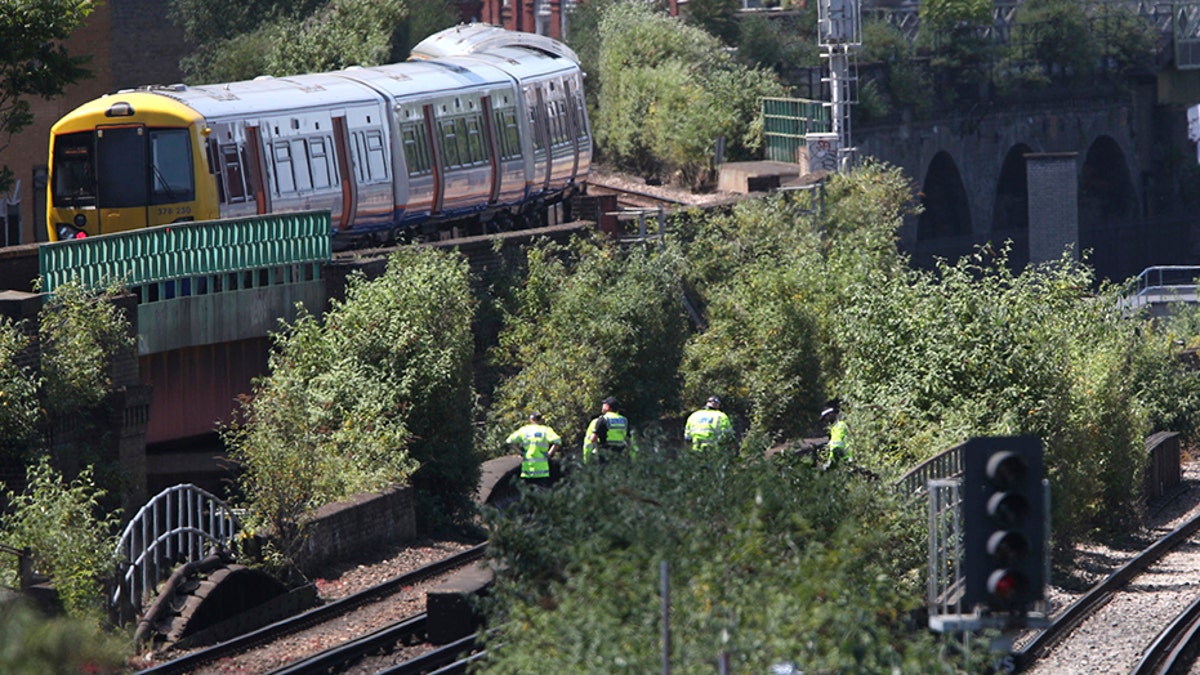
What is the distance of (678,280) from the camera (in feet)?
94.5

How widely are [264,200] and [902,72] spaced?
35.4 m

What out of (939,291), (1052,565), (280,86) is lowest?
(1052,565)

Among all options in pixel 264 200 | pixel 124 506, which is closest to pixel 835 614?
pixel 124 506

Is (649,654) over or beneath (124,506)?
over

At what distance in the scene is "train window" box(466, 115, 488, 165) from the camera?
3123 centimetres

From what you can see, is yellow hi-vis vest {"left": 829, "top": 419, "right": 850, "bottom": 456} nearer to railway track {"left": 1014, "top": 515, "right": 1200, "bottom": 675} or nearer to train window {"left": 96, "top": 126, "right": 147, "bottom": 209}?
railway track {"left": 1014, "top": 515, "right": 1200, "bottom": 675}

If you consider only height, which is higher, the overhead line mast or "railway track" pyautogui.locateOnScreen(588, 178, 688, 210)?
the overhead line mast

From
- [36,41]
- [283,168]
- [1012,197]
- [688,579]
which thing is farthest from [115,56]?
[688,579]

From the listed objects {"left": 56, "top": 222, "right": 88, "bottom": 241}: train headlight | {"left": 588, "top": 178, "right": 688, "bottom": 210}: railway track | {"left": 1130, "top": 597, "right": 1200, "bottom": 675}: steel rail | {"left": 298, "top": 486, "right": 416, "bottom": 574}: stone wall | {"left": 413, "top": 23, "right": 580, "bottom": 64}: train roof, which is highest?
{"left": 413, "top": 23, "right": 580, "bottom": 64}: train roof

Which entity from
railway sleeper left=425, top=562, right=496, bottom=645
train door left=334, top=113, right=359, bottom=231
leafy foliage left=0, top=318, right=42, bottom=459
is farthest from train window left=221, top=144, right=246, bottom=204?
railway sleeper left=425, top=562, right=496, bottom=645

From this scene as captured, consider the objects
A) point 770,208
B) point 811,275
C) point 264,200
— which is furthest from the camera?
point 770,208

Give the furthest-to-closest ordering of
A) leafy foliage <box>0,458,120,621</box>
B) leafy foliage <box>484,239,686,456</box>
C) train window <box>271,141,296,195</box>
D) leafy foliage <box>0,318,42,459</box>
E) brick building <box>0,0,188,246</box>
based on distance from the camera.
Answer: brick building <box>0,0,188,246</box>, train window <box>271,141,296,195</box>, leafy foliage <box>484,239,686,456</box>, leafy foliage <box>0,318,42,459</box>, leafy foliage <box>0,458,120,621</box>

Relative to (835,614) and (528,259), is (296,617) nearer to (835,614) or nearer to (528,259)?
(835,614)

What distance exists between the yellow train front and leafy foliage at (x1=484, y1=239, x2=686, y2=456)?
4.67 m
